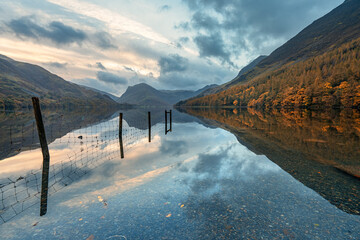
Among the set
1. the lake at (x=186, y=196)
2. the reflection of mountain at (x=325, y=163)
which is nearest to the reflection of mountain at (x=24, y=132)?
the lake at (x=186, y=196)

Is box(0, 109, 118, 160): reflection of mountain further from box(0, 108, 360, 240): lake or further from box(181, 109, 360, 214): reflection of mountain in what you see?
box(181, 109, 360, 214): reflection of mountain

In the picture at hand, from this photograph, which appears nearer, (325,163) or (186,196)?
(186,196)

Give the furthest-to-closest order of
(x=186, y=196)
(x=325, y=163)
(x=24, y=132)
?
(x=24, y=132)
(x=325, y=163)
(x=186, y=196)

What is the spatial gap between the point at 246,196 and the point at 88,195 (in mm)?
9055

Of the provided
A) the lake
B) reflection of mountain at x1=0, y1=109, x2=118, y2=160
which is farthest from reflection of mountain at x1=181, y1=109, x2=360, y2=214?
reflection of mountain at x1=0, y1=109, x2=118, y2=160

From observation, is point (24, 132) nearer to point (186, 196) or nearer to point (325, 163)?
point (186, 196)

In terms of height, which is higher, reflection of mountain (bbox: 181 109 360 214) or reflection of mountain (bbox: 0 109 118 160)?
reflection of mountain (bbox: 181 109 360 214)

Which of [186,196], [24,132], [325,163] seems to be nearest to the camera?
[186,196]

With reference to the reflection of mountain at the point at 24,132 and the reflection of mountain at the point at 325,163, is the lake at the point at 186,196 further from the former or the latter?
the reflection of mountain at the point at 24,132

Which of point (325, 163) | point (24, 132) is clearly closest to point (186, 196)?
point (325, 163)

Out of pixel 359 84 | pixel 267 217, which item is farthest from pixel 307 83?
pixel 267 217

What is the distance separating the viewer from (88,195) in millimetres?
10016

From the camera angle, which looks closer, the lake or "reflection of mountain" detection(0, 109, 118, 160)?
the lake

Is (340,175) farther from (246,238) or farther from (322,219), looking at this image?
(246,238)
